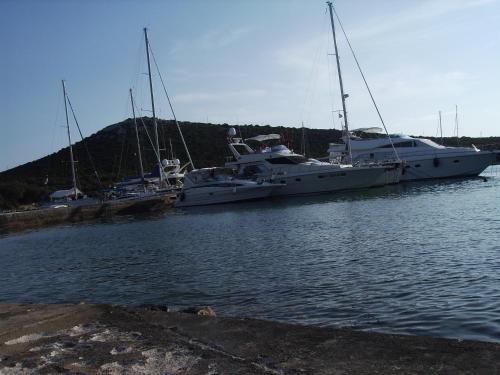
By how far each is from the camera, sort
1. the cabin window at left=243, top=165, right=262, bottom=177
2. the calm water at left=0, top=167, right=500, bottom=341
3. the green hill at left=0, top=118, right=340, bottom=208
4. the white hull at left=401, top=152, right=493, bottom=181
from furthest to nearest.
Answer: the green hill at left=0, top=118, right=340, bottom=208 → the white hull at left=401, top=152, right=493, bottom=181 → the cabin window at left=243, top=165, right=262, bottom=177 → the calm water at left=0, top=167, right=500, bottom=341

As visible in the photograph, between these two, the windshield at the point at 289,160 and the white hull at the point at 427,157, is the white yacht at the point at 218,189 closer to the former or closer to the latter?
the windshield at the point at 289,160

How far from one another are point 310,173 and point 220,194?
8065 millimetres

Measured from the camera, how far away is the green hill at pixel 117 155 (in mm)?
79688

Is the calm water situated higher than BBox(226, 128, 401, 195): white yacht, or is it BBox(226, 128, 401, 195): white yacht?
BBox(226, 128, 401, 195): white yacht

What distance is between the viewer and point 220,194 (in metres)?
46.0

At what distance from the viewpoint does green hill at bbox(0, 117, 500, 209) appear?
79.7m

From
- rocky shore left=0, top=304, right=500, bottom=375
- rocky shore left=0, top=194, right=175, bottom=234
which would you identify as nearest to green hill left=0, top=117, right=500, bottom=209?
rocky shore left=0, top=194, right=175, bottom=234

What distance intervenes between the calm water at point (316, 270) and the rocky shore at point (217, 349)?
1.89 metres

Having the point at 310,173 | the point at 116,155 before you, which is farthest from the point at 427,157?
the point at 116,155

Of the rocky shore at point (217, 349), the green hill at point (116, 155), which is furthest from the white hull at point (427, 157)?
the rocky shore at point (217, 349)

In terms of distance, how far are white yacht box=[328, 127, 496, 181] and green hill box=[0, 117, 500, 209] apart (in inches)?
1087

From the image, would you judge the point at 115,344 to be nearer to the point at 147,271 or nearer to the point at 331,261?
the point at 331,261

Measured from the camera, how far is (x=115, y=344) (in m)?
6.43

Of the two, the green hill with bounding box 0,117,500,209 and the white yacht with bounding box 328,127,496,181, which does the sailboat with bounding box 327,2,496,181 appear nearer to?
the white yacht with bounding box 328,127,496,181
